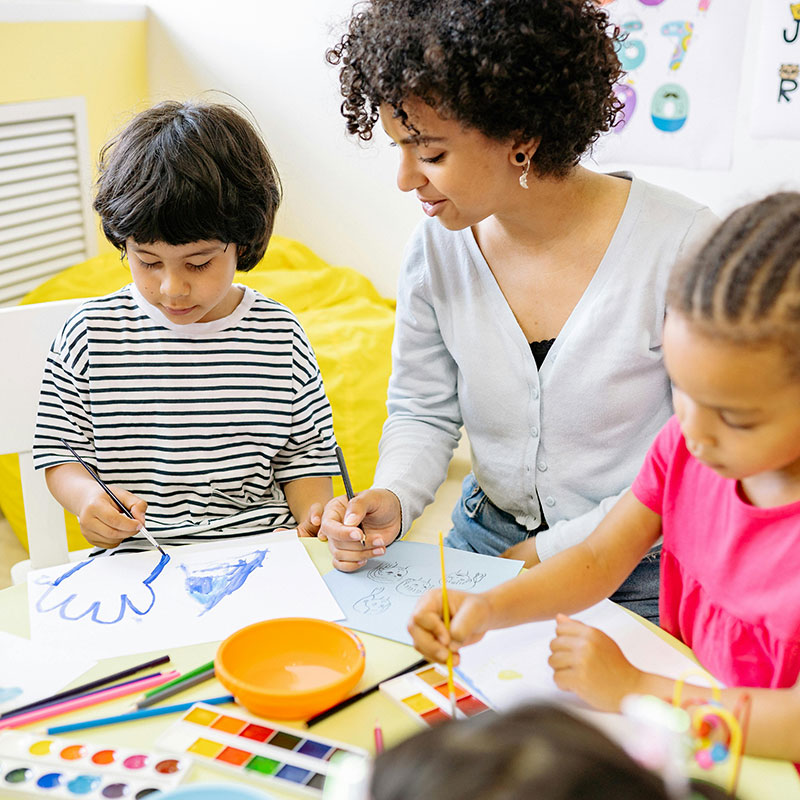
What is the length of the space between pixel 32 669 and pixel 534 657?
1.43ft

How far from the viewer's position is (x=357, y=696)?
760 mm

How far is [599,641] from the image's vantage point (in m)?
0.78

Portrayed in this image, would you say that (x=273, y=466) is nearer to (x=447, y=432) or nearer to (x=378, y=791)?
(x=447, y=432)

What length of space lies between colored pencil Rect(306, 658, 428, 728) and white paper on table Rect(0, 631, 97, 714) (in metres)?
0.22

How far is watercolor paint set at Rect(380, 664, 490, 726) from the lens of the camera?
0.74m

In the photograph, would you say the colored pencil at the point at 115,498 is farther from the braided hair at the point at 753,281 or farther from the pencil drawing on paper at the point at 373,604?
the braided hair at the point at 753,281

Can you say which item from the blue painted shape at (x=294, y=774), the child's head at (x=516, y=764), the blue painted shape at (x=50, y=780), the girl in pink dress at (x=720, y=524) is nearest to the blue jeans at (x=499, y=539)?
the girl in pink dress at (x=720, y=524)

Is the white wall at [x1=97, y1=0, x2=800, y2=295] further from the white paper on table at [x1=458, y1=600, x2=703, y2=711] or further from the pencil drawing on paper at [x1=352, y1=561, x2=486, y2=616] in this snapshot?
the white paper on table at [x1=458, y1=600, x2=703, y2=711]

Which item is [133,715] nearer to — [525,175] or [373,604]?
[373,604]

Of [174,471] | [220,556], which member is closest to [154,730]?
[220,556]

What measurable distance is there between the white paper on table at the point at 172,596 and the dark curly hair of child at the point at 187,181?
0.41 m

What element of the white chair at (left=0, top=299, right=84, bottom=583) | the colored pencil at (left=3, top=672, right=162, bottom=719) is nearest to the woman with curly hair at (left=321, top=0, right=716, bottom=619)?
the colored pencil at (left=3, top=672, right=162, bottom=719)

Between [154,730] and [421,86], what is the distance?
0.72 meters

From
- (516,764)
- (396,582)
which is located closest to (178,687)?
(396,582)
